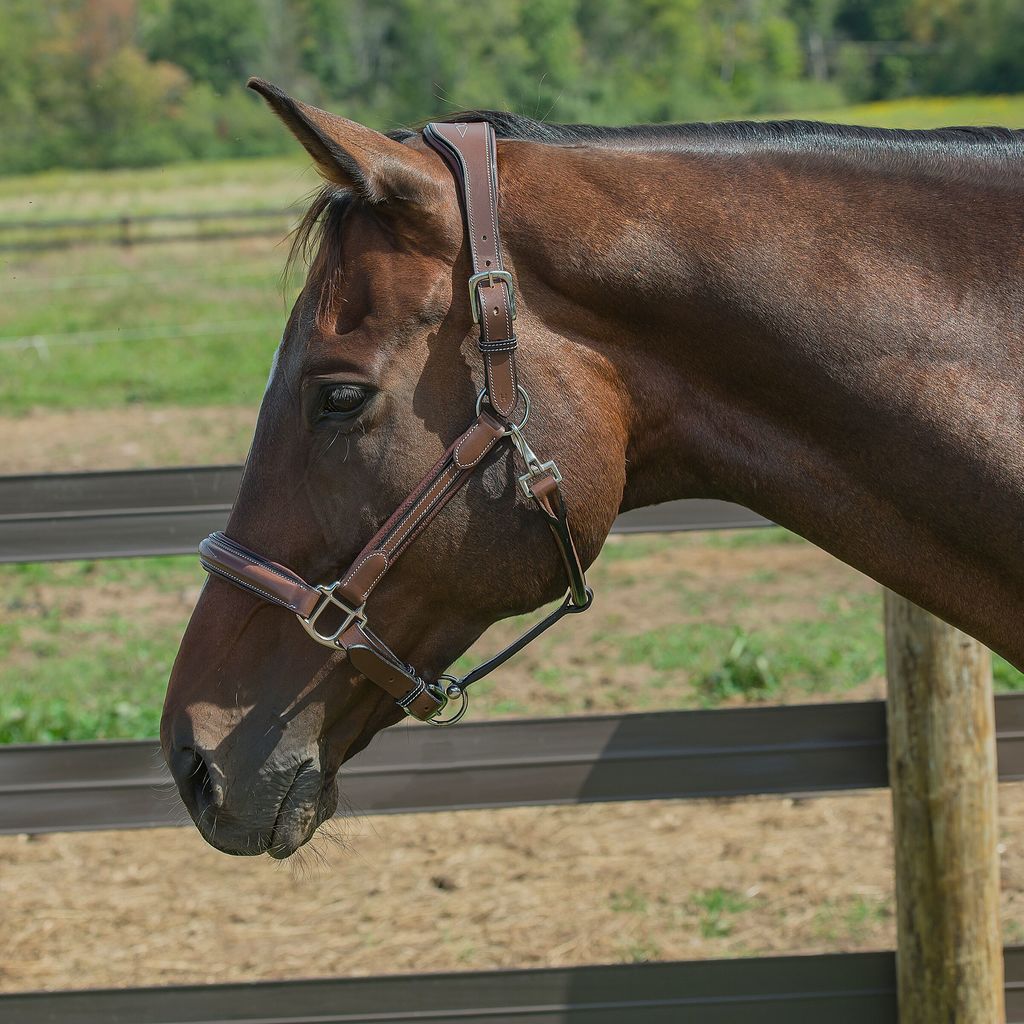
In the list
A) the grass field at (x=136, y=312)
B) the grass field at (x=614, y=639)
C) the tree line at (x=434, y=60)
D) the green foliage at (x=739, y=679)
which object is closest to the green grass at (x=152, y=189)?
the grass field at (x=136, y=312)

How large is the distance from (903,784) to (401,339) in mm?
1840

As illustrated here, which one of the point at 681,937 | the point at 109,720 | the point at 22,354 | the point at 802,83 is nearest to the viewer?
the point at 681,937

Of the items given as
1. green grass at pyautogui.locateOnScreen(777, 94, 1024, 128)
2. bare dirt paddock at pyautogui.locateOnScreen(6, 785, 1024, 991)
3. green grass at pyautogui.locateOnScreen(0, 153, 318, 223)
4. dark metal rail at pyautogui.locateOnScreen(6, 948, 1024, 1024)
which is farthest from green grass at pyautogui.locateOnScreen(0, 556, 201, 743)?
green grass at pyautogui.locateOnScreen(777, 94, 1024, 128)

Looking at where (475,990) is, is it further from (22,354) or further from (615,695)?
(22,354)

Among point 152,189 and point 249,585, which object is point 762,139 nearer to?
point 249,585

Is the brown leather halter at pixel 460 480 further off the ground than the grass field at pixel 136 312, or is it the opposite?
the brown leather halter at pixel 460 480

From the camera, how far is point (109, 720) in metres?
5.40

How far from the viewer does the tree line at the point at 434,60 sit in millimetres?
38594

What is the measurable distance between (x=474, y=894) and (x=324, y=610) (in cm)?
252

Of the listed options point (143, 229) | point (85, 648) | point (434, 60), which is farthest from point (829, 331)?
point (434, 60)

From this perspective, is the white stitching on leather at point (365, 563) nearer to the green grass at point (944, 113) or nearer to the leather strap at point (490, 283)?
the leather strap at point (490, 283)

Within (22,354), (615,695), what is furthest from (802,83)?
(615,695)

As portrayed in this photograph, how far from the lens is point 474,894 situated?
14.0ft

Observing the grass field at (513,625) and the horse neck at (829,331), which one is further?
the grass field at (513,625)
